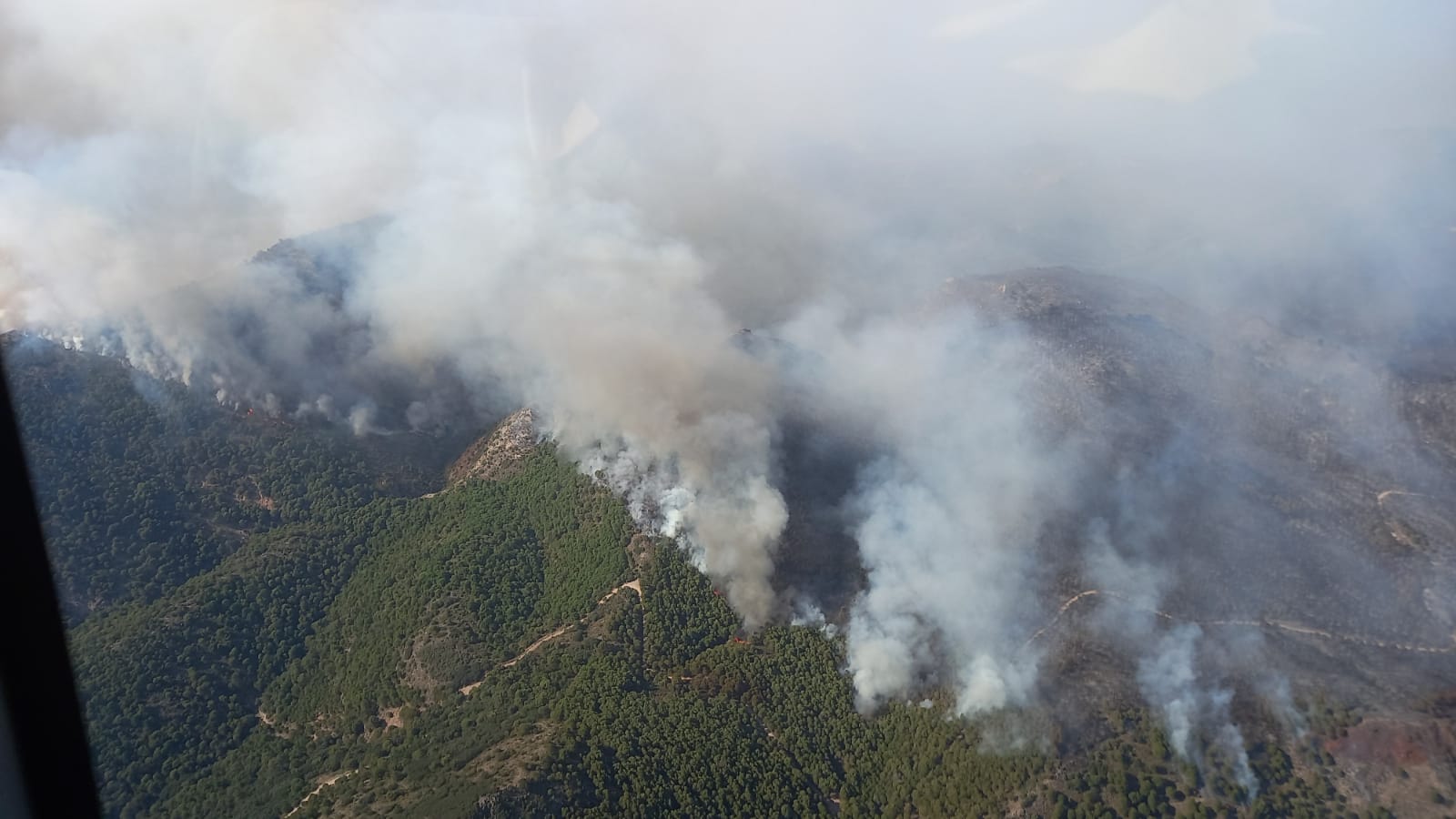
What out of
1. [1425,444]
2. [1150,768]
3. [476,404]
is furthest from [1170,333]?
[476,404]

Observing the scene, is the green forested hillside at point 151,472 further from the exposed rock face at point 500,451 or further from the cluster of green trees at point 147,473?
the exposed rock face at point 500,451

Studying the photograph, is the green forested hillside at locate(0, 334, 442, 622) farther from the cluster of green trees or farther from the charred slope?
the charred slope

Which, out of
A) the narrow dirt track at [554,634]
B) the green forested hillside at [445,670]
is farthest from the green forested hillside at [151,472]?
the narrow dirt track at [554,634]

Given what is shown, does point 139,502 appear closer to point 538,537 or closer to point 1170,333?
point 538,537

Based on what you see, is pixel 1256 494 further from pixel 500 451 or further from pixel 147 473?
pixel 147 473

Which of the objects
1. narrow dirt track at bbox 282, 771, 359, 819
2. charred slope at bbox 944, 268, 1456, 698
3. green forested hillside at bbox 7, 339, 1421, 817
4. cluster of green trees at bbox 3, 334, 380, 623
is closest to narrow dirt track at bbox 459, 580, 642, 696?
green forested hillside at bbox 7, 339, 1421, 817

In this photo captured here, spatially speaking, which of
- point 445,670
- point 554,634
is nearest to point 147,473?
point 445,670
